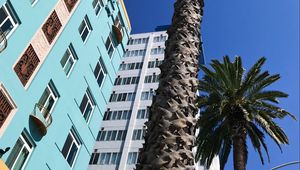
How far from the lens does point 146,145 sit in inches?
168

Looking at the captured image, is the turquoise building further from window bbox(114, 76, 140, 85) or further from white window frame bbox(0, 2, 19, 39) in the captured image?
window bbox(114, 76, 140, 85)

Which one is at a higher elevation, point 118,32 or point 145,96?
point 145,96

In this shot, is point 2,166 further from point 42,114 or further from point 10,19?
point 10,19

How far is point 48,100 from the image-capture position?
17578 mm

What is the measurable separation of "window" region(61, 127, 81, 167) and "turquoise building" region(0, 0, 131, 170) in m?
0.05

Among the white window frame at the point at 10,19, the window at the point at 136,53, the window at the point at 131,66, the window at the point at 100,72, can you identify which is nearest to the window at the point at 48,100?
the white window frame at the point at 10,19

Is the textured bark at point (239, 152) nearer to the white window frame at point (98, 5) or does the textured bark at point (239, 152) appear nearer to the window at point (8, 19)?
the white window frame at point (98, 5)

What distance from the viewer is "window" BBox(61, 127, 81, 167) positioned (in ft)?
62.1

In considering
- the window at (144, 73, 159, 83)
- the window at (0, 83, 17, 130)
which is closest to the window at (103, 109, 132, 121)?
the window at (144, 73, 159, 83)

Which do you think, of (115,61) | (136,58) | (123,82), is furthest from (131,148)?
(115,61)

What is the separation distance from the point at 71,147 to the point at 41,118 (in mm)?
3631

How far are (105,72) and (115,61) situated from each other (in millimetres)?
2076

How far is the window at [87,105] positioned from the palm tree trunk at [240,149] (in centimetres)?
895

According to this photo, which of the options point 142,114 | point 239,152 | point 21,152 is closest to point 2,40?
point 21,152
